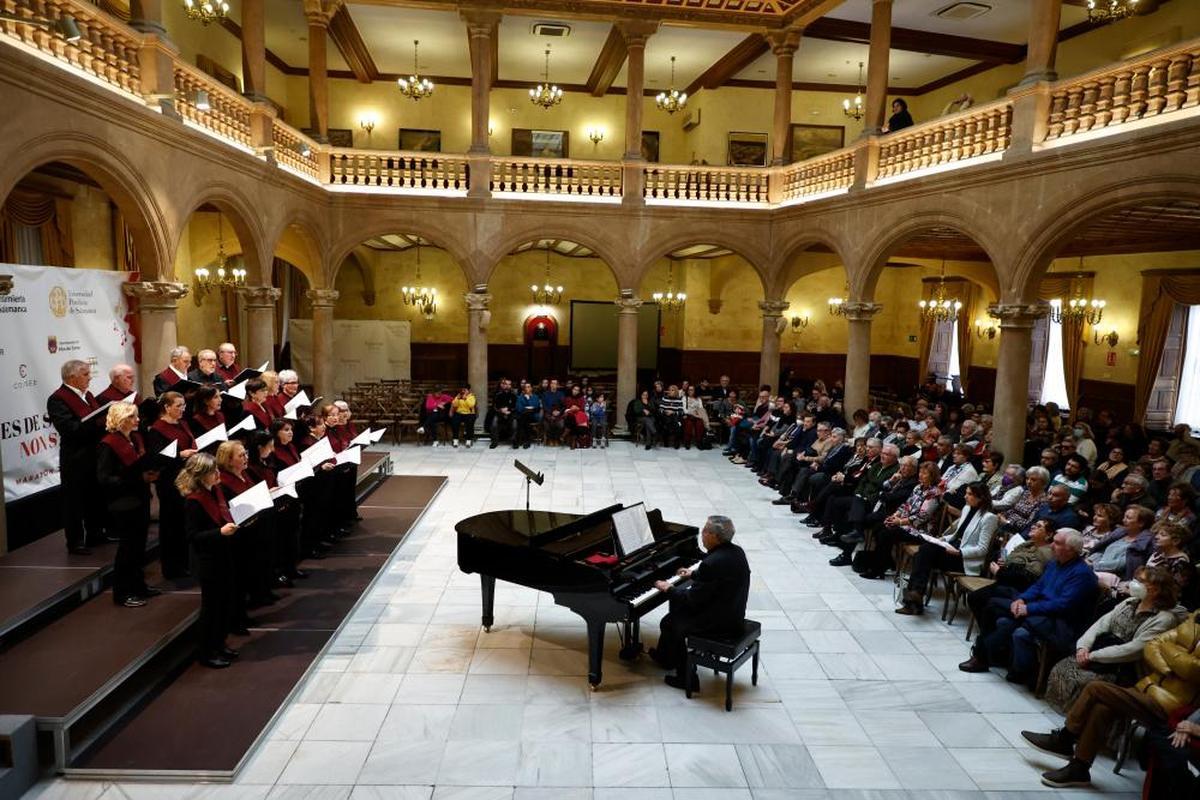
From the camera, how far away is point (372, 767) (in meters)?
4.59

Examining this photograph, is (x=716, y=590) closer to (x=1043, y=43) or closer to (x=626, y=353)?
(x=1043, y=43)

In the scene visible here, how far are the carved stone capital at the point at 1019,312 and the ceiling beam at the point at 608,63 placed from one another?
9.10 meters

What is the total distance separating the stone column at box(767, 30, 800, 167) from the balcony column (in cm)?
826

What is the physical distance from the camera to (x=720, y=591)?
5.25m

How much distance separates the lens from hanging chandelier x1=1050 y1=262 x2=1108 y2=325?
48.4 feet

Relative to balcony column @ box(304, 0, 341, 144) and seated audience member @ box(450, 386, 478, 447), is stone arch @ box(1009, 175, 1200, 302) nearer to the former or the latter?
seated audience member @ box(450, 386, 478, 447)

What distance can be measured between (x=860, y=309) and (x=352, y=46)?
1198 cm

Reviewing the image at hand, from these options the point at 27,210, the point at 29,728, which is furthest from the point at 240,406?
the point at 27,210

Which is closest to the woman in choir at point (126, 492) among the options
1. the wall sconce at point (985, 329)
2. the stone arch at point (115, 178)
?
the stone arch at point (115, 178)

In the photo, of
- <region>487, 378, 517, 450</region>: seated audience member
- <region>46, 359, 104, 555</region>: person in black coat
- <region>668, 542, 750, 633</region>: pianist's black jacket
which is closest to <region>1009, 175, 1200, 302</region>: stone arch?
<region>668, 542, 750, 633</region>: pianist's black jacket

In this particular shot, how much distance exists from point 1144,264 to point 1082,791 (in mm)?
12608

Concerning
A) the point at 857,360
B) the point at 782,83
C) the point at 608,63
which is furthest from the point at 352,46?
the point at 857,360

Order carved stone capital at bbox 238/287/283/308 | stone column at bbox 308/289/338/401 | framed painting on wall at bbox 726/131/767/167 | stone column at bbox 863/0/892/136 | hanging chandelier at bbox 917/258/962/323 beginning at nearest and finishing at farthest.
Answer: carved stone capital at bbox 238/287/283/308, stone column at bbox 863/0/892/136, stone column at bbox 308/289/338/401, hanging chandelier at bbox 917/258/962/323, framed painting on wall at bbox 726/131/767/167

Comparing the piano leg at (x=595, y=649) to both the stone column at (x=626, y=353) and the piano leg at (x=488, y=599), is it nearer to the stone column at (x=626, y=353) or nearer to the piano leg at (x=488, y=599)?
the piano leg at (x=488, y=599)
